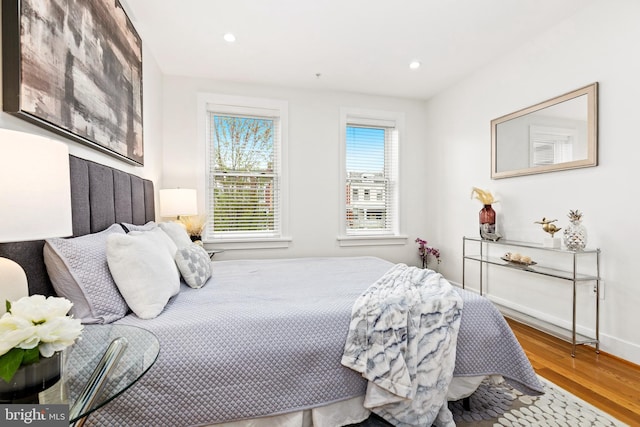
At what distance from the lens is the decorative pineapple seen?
2.40m

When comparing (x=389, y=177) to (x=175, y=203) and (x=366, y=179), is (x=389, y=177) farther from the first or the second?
(x=175, y=203)

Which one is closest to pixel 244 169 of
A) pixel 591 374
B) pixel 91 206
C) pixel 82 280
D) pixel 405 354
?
pixel 91 206

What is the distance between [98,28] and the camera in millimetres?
1879

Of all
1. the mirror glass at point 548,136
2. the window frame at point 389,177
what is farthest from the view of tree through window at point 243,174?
the mirror glass at point 548,136

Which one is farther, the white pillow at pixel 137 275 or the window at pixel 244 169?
the window at pixel 244 169

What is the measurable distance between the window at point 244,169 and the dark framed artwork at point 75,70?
50.2 inches

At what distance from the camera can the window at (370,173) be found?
425 centimetres

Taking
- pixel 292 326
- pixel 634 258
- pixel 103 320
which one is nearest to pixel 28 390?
pixel 103 320

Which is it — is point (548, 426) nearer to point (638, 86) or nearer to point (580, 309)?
point (580, 309)

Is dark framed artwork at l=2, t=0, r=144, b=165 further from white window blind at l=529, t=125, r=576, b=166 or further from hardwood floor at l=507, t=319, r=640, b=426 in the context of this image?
white window blind at l=529, t=125, r=576, b=166

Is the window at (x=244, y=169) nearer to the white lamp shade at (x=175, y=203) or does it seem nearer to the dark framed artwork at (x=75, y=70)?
the white lamp shade at (x=175, y=203)

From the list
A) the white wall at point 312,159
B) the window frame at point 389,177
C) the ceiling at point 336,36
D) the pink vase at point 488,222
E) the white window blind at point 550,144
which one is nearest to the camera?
the ceiling at point 336,36

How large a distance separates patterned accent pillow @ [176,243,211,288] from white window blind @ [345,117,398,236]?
2462mm

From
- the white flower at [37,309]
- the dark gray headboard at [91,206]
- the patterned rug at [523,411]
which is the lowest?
the patterned rug at [523,411]
